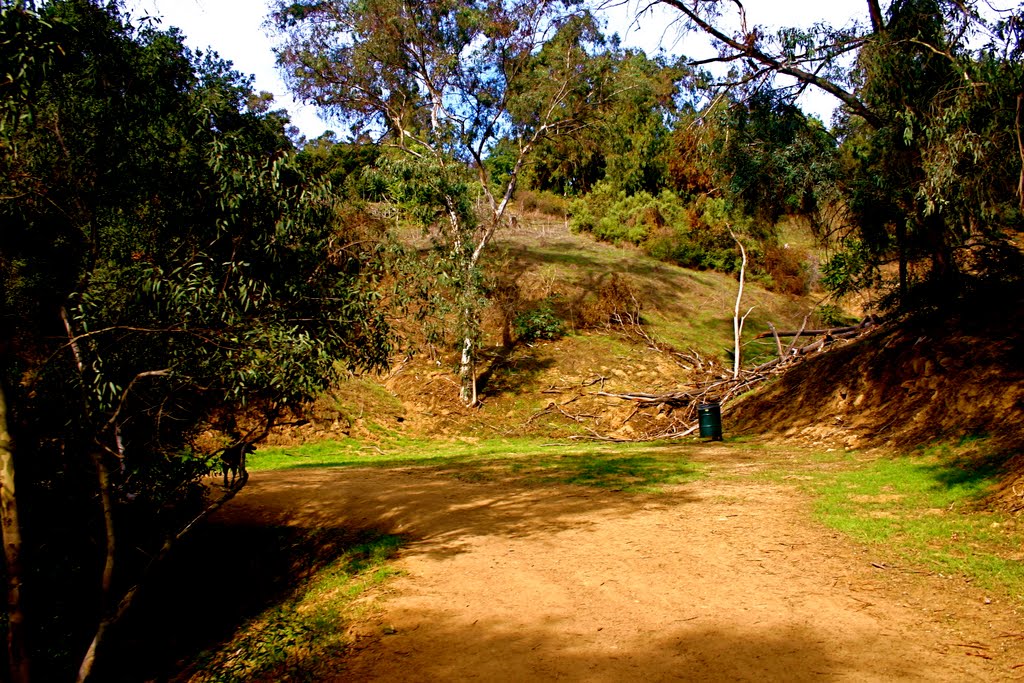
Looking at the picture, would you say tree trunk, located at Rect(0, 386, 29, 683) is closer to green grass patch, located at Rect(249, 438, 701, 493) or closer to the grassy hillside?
green grass patch, located at Rect(249, 438, 701, 493)

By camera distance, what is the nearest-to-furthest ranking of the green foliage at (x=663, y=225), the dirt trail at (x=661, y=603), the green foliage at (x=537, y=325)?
the dirt trail at (x=661, y=603), the green foliage at (x=537, y=325), the green foliage at (x=663, y=225)

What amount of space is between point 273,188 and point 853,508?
7317 mm

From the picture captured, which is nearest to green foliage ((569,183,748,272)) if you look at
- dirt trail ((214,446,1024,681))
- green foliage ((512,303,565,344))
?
green foliage ((512,303,565,344))

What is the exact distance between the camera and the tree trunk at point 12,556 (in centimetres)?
537

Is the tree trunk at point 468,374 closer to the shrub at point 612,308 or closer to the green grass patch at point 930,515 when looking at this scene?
the shrub at point 612,308

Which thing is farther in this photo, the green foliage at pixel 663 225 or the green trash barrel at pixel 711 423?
the green foliage at pixel 663 225

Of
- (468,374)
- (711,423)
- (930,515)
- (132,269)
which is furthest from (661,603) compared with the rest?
(468,374)

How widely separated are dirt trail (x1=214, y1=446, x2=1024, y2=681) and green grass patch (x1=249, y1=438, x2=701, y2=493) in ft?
6.00

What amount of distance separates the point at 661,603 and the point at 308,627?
11.1 feet

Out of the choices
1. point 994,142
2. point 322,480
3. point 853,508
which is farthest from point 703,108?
point 322,480

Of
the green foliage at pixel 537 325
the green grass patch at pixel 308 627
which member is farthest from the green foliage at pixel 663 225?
the green grass patch at pixel 308 627

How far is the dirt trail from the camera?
202 inches

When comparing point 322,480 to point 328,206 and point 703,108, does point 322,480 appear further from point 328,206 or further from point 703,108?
point 703,108

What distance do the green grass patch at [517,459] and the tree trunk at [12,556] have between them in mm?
6963
